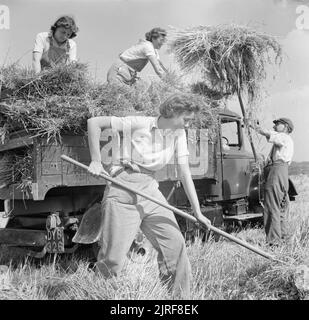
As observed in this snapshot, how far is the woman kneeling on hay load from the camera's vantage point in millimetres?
3086

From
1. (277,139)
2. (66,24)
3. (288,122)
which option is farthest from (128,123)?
(288,122)

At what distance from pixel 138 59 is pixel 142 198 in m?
2.53

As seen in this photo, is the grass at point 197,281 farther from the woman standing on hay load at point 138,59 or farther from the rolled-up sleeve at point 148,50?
the rolled-up sleeve at point 148,50

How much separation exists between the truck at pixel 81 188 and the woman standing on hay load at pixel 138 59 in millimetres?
978

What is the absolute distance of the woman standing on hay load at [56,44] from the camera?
15.3 ft

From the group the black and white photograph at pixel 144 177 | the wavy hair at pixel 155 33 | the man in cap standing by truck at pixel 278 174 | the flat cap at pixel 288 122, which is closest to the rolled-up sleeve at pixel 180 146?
the black and white photograph at pixel 144 177

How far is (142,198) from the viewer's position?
10.6 feet

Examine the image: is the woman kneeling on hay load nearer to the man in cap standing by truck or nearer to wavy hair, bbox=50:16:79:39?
wavy hair, bbox=50:16:79:39

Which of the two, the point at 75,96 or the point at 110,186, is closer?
the point at 110,186

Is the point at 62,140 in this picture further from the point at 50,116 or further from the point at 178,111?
the point at 178,111

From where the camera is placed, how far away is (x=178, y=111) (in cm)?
320

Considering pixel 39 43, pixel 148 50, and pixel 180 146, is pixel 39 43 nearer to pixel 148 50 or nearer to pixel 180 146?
pixel 148 50

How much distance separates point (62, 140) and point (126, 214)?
131 cm

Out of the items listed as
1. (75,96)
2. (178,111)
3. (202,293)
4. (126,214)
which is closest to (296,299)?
(202,293)
